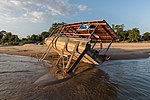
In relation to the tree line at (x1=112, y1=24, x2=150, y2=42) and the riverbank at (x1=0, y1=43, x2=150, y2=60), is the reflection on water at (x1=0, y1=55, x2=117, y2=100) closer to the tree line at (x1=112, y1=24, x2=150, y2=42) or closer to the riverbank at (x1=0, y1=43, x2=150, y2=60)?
the riverbank at (x1=0, y1=43, x2=150, y2=60)

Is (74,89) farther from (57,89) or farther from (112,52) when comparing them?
(112,52)

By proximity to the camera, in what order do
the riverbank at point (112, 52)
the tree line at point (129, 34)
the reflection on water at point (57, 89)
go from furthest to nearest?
1. the tree line at point (129, 34)
2. the riverbank at point (112, 52)
3. the reflection on water at point (57, 89)

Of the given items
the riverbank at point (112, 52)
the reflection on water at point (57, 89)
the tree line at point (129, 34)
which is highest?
the tree line at point (129, 34)

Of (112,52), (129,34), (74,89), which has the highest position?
(129,34)

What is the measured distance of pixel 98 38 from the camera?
16.8 metres

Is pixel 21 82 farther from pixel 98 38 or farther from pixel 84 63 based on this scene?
pixel 84 63

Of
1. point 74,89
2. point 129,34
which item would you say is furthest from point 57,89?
point 129,34

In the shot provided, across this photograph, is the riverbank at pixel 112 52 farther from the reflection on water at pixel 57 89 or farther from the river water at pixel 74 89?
the reflection on water at pixel 57 89

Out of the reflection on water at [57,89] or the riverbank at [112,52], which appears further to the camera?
the riverbank at [112,52]

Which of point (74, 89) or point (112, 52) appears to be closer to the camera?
point (74, 89)

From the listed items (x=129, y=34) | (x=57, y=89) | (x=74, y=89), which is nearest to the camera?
(x=57, y=89)

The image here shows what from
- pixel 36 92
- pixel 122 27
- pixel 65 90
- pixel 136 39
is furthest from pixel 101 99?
pixel 122 27

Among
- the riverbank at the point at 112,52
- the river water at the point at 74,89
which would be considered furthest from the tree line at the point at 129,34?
the river water at the point at 74,89

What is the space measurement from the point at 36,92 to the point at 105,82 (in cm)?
488
